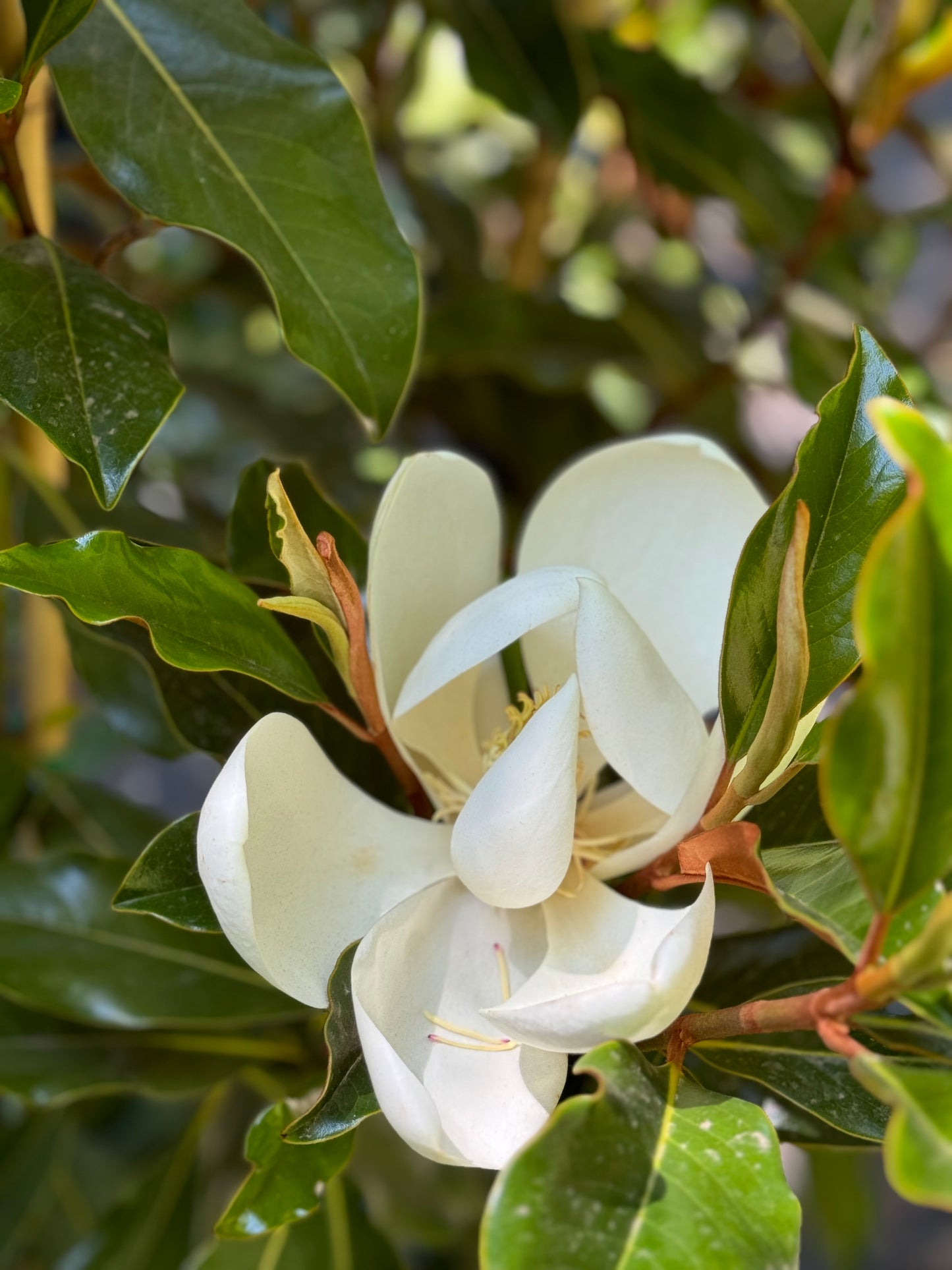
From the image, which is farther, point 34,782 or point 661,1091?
point 34,782

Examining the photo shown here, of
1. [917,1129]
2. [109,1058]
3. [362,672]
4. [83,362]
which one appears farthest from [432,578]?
[109,1058]

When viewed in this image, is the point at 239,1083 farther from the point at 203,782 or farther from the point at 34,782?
the point at 203,782

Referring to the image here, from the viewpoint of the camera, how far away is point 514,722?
47cm

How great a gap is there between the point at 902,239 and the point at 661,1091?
1.09m

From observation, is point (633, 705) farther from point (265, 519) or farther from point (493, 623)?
point (265, 519)

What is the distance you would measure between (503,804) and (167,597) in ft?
0.46

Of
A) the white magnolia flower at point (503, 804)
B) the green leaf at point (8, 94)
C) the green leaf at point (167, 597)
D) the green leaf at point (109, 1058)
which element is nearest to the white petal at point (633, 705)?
the white magnolia flower at point (503, 804)

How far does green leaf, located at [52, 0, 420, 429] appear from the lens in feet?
1.60

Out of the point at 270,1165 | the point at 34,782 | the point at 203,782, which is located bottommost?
the point at 203,782

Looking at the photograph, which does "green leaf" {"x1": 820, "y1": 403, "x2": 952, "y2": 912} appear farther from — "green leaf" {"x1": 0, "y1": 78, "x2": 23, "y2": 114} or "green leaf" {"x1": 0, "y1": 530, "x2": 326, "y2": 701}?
"green leaf" {"x1": 0, "y1": 78, "x2": 23, "y2": 114}

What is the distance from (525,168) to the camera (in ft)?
3.69

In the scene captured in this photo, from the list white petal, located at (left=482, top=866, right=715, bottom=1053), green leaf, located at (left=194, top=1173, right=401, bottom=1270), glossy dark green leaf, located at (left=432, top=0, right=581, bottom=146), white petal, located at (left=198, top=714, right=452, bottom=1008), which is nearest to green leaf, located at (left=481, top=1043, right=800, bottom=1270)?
white petal, located at (left=482, top=866, right=715, bottom=1053)

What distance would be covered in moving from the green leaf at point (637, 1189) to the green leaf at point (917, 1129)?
0.06m

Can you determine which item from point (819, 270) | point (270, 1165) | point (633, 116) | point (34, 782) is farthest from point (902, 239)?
point (270, 1165)
